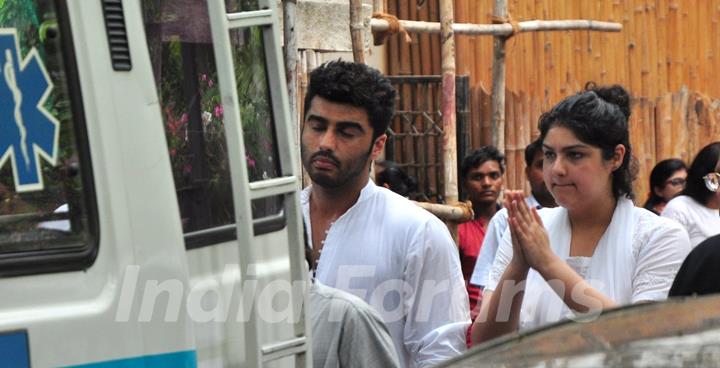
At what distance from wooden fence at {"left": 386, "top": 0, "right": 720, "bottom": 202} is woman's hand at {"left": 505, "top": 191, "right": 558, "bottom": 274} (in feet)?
21.8

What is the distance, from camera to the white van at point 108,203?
10.5 feet

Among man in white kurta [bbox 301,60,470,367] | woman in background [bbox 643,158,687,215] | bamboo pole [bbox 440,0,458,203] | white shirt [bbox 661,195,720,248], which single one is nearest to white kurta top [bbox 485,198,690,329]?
man in white kurta [bbox 301,60,470,367]

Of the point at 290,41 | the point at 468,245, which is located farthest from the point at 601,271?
the point at 468,245

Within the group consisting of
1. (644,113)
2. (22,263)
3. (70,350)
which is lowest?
(644,113)

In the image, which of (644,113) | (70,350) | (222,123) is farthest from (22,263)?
(644,113)

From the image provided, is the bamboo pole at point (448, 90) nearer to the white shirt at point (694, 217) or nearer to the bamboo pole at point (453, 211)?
the bamboo pole at point (453, 211)

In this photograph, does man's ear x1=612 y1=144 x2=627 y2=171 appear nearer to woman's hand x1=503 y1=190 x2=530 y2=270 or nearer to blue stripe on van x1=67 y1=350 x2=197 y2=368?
woman's hand x1=503 y1=190 x2=530 y2=270

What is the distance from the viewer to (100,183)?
129 inches

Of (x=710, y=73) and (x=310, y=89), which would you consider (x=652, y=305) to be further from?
(x=710, y=73)

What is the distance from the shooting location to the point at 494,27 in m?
9.62

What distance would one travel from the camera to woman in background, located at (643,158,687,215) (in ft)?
32.7

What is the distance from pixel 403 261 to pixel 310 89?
28.4 inches

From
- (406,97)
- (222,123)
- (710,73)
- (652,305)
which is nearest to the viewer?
(652,305)

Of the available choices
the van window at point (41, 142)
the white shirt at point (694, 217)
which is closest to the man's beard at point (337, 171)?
the van window at point (41, 142)
